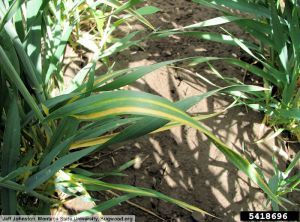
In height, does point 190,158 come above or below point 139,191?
below

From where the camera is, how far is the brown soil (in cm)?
118

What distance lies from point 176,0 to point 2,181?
44.7 inches

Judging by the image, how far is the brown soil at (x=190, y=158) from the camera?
1177mm

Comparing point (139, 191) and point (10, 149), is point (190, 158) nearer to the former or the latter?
point (139, 191)

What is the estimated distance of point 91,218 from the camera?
1.07m

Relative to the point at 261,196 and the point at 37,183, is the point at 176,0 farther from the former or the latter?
the point at 37,183

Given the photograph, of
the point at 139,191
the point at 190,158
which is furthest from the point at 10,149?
the point at 190,158

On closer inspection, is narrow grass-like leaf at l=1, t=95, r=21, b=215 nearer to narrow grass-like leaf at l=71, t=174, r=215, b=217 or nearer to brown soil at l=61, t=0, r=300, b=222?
narrow grass-like leaf at l=71, t=174, r=215, b=217

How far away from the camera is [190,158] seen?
1.27 meters

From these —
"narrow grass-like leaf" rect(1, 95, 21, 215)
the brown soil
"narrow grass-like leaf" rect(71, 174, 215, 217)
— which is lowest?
the brown soil

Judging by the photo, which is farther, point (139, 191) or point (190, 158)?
point (190, 158)

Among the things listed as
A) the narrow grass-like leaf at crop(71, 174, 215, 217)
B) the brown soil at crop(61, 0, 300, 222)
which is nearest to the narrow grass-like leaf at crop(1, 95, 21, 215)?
the narrow grass-like leaf at crop(71, 174, 215, 217)

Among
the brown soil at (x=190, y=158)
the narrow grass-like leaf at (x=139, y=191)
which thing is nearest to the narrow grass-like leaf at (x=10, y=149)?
the narrow grass-like leaf at (x=139, y=191)

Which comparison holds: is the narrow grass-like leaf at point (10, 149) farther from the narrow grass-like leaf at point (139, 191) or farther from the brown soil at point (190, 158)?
the brown soil at point (190, 158)
